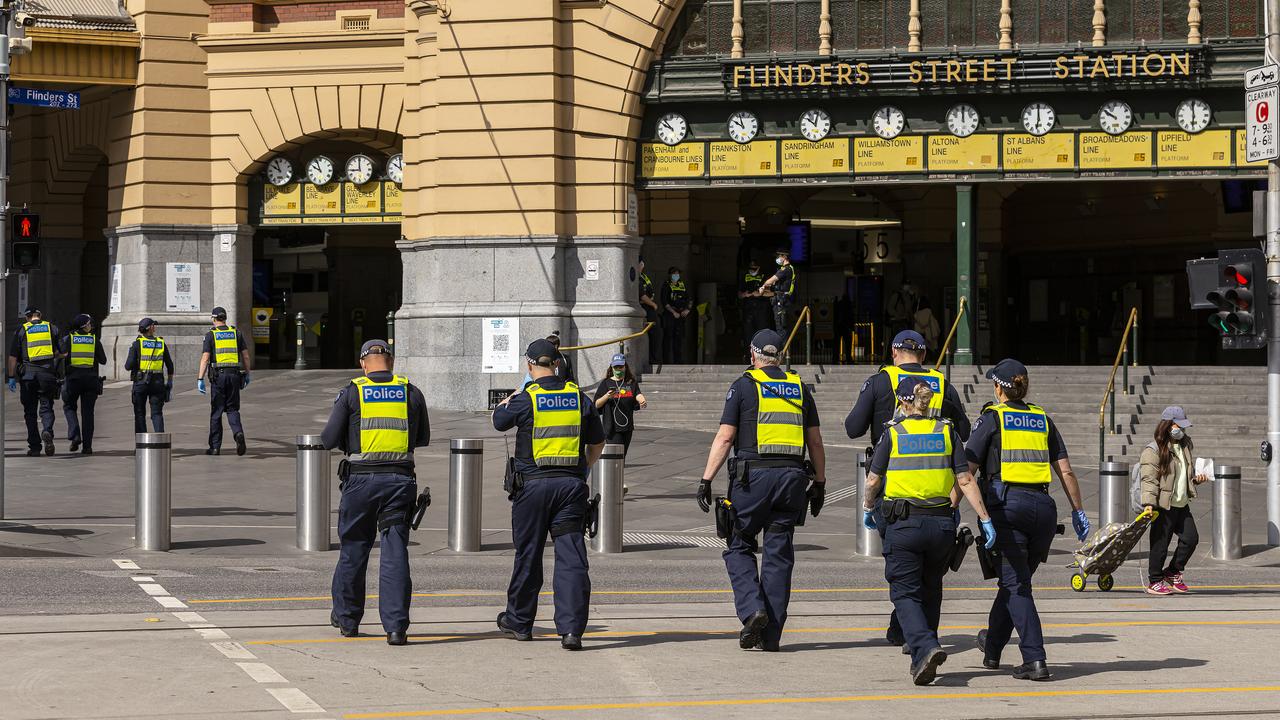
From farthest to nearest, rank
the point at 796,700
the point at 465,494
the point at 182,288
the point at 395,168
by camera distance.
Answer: the point at 395,168
the point at 182,288
the point at 465,494
the point at 796,700

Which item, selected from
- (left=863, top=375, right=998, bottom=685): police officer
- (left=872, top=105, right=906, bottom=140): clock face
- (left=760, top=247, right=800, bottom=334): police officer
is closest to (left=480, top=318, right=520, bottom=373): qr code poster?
(left=760, top=247, right=800, bottom=334): police officer

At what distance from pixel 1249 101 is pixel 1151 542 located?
5.45 meters

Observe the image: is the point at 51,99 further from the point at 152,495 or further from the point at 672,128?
the point at 672,128

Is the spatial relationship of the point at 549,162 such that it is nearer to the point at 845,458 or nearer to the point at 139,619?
the point at 845,458

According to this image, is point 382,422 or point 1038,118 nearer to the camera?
point 382,422

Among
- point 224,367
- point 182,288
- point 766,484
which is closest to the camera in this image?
point 766,484

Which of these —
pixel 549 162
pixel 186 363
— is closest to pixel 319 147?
pixel 186 363

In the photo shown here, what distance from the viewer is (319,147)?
104ft

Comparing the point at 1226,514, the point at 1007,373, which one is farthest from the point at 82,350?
the point at 1007,373

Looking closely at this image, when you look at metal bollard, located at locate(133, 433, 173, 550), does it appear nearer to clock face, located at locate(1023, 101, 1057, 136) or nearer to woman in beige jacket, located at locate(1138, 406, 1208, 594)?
woman in beige jacket, located at locate(1138, 406, 1208, 594)

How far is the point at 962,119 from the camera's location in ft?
88.6

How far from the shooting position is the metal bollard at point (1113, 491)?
15070mm

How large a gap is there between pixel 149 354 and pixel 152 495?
24.6ft

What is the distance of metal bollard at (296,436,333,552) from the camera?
1420 centimetres
